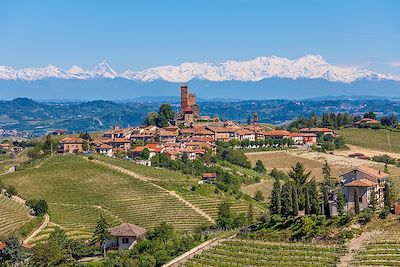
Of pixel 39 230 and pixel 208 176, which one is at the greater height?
pixel 208 176

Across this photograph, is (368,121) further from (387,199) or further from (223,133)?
(387,199)

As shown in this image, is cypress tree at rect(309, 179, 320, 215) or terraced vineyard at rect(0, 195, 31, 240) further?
terraced vineyard at rect(0, 195, 31, 240)

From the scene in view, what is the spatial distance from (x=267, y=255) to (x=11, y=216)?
26.4 m

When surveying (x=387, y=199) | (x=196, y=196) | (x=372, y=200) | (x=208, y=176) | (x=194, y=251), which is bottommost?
(x=196, y=196)

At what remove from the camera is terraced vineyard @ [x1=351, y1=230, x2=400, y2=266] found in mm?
36094

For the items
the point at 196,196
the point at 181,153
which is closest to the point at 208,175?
the point at 196,196

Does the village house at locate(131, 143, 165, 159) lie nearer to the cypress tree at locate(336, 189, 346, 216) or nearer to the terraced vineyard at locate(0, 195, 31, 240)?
the terraced vineyard at locate(0, 195, 31, 240)

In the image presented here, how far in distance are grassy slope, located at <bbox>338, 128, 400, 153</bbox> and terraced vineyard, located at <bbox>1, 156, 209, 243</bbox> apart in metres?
48.1

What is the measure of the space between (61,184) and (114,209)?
11.1 metres

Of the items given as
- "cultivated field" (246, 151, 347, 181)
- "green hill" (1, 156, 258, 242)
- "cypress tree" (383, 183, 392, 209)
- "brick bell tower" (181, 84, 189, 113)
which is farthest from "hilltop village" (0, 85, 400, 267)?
"brick bell tower" (181, 84, 189, 113)

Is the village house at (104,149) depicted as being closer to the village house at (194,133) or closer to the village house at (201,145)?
the village house at (201,145)

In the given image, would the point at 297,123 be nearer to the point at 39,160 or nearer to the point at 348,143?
the point at 348,143

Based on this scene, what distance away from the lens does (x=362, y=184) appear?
156 feet

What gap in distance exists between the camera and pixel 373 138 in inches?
4461
